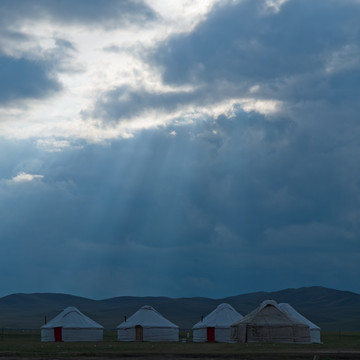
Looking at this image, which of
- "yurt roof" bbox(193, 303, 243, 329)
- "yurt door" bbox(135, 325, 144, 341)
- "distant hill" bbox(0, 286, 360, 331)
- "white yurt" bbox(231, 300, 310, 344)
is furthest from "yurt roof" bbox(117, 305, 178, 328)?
"distant hill" bbox(0, 286, 360, 331)

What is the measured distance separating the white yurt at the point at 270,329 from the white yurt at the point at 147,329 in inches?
342

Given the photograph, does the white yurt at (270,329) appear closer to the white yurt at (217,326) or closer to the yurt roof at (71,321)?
the white yurt at (217,326)

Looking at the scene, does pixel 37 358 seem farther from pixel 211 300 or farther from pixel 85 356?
pixel 211 300

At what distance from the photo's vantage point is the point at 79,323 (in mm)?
57438

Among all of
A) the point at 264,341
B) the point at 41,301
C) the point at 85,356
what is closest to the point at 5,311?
the point at 41,301

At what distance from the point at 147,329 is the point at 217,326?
5.91 metres

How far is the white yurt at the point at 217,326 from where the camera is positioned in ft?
187

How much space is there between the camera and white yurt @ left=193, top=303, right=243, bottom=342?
2240 inches

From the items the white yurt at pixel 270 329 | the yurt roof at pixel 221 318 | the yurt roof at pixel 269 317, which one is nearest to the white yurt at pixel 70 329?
the yurt roof at pixel 221 318

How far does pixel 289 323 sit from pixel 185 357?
1773 centimetres

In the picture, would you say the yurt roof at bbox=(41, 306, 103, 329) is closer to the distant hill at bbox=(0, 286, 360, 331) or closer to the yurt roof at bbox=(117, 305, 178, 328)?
the yurt roof at bbox=(117, 305, 178, 328)

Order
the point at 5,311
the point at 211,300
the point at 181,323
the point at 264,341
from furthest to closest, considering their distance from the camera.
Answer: the point at 211,300 → the point at 5,311 → the point at 181,323 → the point at 264,341

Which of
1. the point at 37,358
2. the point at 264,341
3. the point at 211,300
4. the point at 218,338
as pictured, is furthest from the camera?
the point at 211,300

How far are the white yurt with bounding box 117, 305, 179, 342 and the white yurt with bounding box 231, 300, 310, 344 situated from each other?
8681 millimetres
